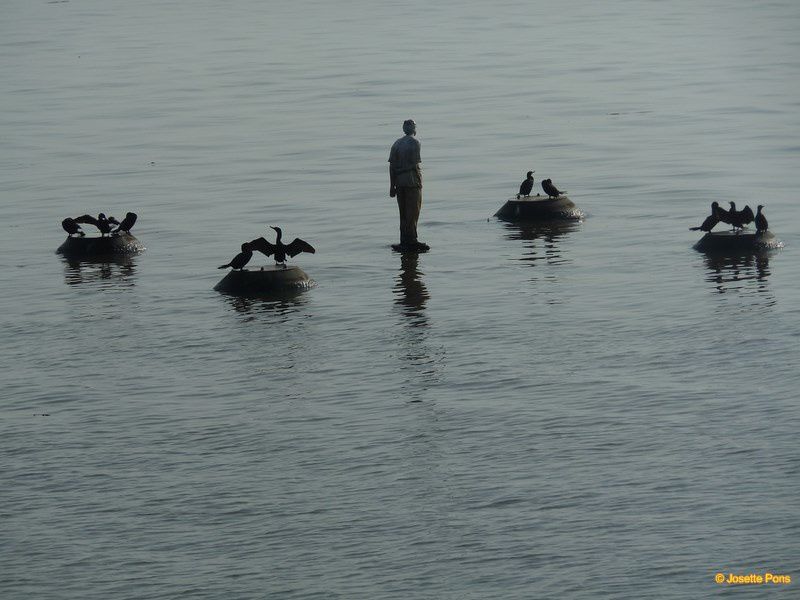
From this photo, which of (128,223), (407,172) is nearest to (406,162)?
(407,172)

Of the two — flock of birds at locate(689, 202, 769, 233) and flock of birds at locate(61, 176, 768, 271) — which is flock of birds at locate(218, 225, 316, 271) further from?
flock of birds at locate(689, 202, 769, 233)

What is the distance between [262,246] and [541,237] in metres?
5.62

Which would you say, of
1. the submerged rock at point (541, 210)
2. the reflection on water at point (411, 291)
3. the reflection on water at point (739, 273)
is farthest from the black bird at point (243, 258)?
the submerged rock at point (541, 210)

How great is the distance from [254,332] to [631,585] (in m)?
8.39

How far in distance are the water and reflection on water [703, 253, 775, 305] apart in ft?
0.22

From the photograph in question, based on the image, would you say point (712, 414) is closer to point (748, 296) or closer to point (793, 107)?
point (748, 296)

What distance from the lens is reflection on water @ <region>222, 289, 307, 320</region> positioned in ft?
67.1

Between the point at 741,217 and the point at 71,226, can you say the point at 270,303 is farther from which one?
the point at 741,217

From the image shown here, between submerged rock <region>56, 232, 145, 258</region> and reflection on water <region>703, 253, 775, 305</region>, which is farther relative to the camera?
submerged rock <region>56, 232, 145, 258</region>

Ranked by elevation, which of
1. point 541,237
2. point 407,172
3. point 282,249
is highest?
point 407,172

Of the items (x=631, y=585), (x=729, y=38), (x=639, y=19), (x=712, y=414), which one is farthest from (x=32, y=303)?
(x=639, y=19)

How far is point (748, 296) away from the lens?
20.2 meters

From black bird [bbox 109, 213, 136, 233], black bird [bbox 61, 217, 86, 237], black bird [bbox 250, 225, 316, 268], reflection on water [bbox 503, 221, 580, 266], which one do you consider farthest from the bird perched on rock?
reflection on water [bbox 503, 221, 580, 266]

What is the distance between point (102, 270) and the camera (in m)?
23.6
